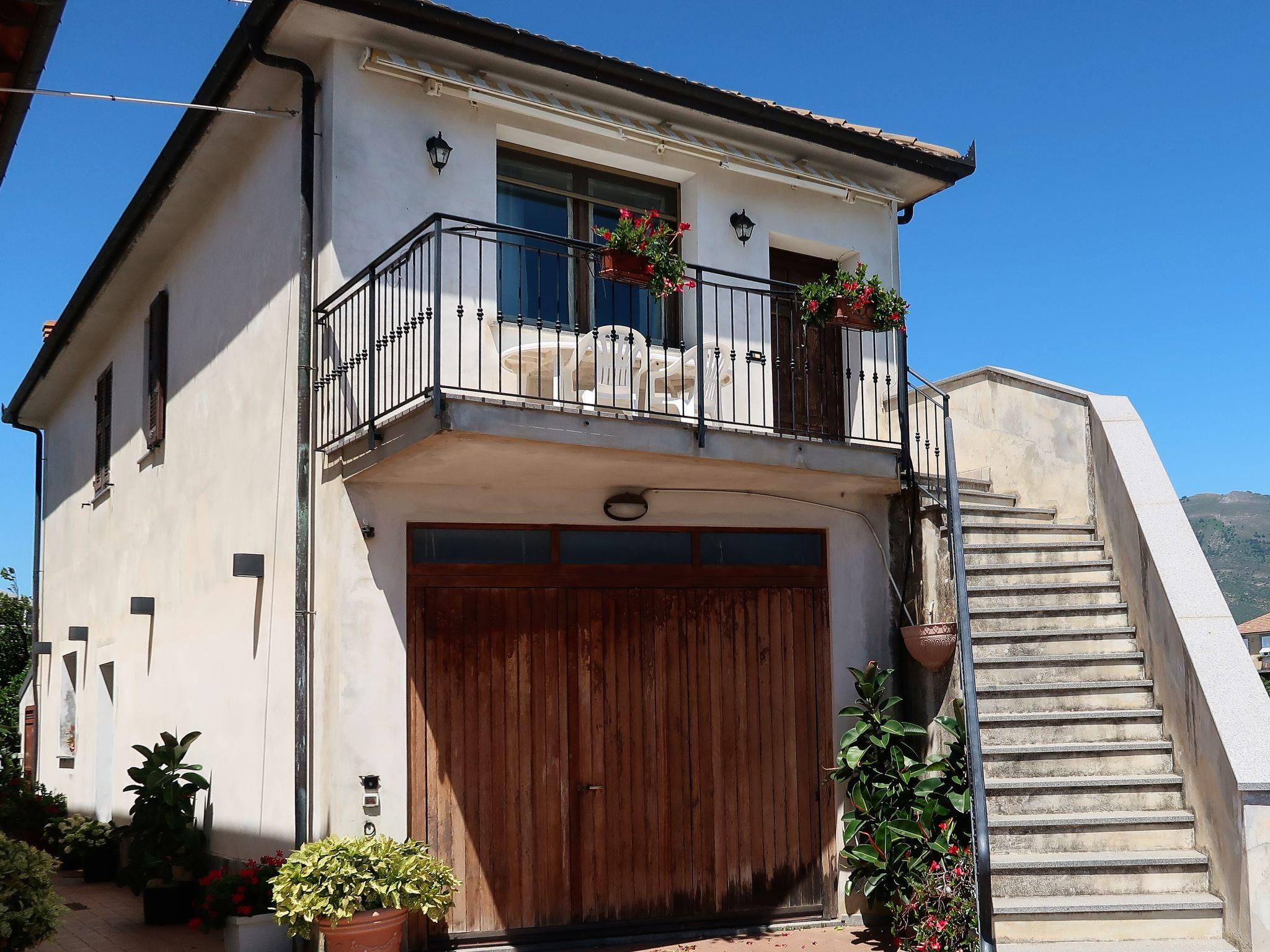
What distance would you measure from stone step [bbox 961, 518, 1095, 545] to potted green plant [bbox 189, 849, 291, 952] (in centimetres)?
572

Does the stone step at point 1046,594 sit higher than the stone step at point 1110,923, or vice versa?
the stone step at point 1046,594

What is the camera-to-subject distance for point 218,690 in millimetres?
9984

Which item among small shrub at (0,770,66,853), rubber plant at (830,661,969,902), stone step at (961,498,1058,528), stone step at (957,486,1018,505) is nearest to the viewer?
rubber plant at (830,661,969,902)

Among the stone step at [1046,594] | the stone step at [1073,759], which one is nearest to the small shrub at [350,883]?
the stone step at [1073,759]

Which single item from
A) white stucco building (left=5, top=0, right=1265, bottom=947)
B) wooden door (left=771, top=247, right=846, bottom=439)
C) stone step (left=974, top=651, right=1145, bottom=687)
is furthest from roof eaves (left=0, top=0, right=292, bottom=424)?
stone step (left=974, top=651, right=1145, bottom=687)

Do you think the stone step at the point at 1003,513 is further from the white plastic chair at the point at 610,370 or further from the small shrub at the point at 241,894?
the small shrub at the point at 241,894

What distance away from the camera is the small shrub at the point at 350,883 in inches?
281

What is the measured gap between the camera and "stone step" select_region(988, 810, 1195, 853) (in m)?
7.57


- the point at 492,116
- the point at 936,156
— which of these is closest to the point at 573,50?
the point at 492,116

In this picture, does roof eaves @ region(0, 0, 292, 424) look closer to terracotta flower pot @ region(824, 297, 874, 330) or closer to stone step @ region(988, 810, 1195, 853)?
terracotta flower pot @ region(824, 297, 874, 330)

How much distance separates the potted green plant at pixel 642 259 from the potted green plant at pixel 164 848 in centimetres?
538

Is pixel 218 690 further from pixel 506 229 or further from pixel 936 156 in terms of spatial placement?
pixel 936 156

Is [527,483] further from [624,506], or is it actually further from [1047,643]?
[1047,643]

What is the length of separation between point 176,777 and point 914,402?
7320 millimetres
